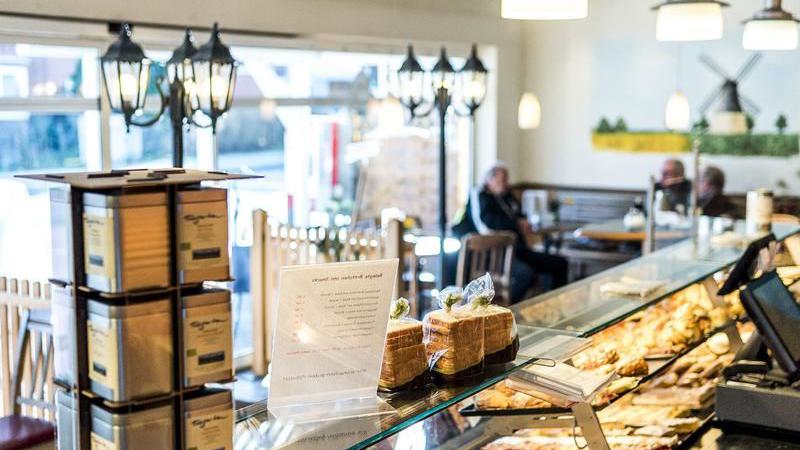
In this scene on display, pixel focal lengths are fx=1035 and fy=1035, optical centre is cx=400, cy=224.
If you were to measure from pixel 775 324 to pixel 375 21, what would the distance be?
6.30 m

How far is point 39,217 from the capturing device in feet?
22.9

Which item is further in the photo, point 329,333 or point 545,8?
point 545,8

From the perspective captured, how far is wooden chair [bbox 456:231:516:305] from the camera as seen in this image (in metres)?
7.71

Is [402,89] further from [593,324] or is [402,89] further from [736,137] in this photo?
[736,137]

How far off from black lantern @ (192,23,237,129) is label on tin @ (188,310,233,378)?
126 inches

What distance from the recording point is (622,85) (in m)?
11.1

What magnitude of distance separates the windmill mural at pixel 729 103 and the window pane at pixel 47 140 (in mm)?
5809

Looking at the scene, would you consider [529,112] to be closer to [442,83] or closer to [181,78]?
[442,83]

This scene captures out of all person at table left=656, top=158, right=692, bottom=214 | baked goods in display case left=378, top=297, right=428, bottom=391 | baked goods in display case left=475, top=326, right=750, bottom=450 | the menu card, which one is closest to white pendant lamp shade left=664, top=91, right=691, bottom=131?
person at table left=656, top=158, right=692, bottom=214

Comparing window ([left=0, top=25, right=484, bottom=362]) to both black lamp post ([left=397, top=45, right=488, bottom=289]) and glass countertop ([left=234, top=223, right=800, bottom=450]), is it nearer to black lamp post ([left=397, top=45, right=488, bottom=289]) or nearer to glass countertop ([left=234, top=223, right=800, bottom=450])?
black lamp post ([left=397, top=45, right=488, bottom=289])

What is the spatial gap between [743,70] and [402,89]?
15.6ft

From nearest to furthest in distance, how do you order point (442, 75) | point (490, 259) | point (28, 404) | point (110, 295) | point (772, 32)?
point (110, 295) → point (28, 404) → point (772, 32) → point (442, 75) → point (490, 259)

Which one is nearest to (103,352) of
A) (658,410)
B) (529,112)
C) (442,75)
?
(658,410)

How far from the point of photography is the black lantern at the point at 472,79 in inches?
277
